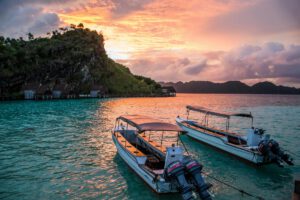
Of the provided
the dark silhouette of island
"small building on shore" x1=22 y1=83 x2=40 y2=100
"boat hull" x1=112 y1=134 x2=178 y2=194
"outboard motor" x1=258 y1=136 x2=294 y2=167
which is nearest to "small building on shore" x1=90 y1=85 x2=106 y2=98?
the dark silhouette of island

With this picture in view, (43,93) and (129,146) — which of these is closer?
(129,146)

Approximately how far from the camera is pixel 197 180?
36.4 ft

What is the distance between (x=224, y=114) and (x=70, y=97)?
9074 cm

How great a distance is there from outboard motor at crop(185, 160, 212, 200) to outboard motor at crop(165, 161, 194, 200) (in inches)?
11.6

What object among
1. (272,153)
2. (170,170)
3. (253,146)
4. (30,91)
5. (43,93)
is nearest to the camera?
(170,170)

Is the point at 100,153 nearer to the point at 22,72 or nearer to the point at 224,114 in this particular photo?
the point at 224,114

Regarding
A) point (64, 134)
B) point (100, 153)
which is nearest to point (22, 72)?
point (64, 134)

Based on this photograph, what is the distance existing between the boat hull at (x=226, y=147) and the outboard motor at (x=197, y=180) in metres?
7.51

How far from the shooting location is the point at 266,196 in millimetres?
13172

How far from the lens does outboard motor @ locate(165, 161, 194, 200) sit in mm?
10844

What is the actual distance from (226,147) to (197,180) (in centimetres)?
1037

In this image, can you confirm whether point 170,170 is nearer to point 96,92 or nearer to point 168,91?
point 96,92

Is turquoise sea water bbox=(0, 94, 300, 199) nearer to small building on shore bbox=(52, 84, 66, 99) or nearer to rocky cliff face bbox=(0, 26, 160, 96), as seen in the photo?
small building on shore bbox=(52, 84, 66, 99)

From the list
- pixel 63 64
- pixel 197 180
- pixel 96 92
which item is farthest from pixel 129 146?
pixel 63 64
